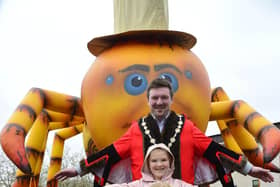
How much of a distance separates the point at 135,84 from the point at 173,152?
106 cm

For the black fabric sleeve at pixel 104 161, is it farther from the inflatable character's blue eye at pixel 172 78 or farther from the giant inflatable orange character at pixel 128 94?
the inflatable character's blue eye at pixel 172 78

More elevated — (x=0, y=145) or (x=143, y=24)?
(x=143, y=24)

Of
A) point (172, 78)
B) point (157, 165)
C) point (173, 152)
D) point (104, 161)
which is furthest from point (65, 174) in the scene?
point (172, 78)

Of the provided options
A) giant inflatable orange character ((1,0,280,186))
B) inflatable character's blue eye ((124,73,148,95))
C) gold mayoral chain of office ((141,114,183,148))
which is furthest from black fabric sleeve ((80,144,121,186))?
inflatable character's blue eye ((124,73,148,95))

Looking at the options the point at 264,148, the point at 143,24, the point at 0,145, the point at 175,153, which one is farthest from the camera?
the point at 143,24

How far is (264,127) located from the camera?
4.29 meters

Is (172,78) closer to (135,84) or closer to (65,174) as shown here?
(135,84)

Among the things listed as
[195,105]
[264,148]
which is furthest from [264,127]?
[195,105]

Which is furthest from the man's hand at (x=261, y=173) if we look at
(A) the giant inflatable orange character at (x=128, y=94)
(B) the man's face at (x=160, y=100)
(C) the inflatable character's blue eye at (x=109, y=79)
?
(C) the inflatable character's blue eye at (x=109, y=79)

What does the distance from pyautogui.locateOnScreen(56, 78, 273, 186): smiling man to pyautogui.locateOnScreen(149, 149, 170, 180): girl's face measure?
694 mm

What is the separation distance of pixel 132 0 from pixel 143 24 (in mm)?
277

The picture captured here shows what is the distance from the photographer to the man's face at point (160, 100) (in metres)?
2.96

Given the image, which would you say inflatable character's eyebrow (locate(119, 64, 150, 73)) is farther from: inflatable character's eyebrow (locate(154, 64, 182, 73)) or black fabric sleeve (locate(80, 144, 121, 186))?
black fabric sleeve (locate(80, 144, 121, 186))

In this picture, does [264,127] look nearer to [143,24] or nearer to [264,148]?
[264,148]
